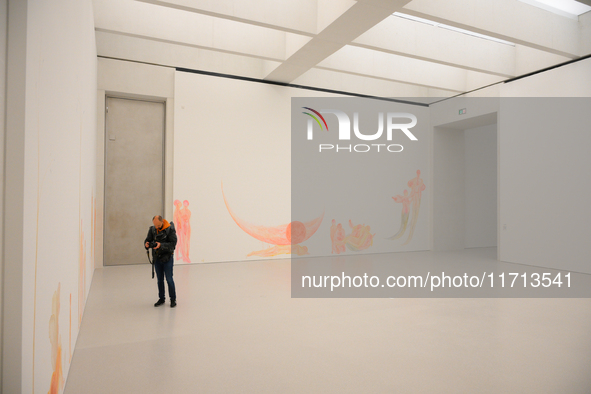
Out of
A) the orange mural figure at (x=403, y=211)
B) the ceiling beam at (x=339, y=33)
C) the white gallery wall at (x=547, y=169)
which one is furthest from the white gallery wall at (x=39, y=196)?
the orange mural figure at (x=403, y=211)

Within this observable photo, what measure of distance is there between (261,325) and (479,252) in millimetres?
9982

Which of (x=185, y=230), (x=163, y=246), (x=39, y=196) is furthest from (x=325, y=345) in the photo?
(x=185, y=230)

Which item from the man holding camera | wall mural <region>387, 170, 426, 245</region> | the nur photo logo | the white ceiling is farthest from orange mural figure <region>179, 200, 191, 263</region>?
wall mural <region>387, 170, 426, 245</region>

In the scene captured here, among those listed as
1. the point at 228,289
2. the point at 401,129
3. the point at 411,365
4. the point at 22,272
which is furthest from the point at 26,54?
the point at 401,129

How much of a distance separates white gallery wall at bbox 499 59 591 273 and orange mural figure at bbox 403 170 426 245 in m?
2.91

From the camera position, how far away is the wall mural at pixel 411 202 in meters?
13.0

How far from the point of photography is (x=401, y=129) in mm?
13148

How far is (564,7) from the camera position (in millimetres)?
8695

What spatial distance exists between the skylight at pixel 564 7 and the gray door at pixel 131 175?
8.98 meters

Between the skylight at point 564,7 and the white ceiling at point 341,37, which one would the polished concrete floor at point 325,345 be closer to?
the white ceiling at point 341,37

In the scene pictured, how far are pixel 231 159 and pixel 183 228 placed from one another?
2.19 m

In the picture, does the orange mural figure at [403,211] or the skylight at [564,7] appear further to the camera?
the orange mural figure at [403,211]

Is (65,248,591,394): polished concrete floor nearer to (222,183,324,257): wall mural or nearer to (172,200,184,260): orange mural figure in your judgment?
(172,200,184,260): orange mural figure

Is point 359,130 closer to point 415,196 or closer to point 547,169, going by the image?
point 415,196
